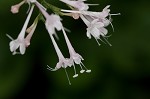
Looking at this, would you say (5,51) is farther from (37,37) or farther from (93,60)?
(93,60)

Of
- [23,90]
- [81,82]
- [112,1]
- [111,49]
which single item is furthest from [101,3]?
[23,90]

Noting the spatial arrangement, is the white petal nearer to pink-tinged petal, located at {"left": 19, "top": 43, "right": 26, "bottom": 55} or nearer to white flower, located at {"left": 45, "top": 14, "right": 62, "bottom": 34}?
pink-tinged petal, located at {"left": 19, "top": 43, "right": 26, "bottom": 55}

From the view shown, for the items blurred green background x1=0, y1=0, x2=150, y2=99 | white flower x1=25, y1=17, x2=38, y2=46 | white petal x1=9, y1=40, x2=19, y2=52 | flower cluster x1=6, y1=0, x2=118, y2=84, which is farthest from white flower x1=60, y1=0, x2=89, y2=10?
blurred green background x1=0, y1=0, x2=150, y2=99

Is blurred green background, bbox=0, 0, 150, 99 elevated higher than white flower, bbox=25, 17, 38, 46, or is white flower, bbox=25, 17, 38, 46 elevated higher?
white flower, bbox=25, 17, 38, 46

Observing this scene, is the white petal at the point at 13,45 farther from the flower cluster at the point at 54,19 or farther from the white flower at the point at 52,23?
the white flower at the point at 52,23

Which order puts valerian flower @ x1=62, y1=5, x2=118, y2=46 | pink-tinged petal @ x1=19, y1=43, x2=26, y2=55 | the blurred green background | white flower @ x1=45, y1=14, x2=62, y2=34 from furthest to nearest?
the blurred green background < valerian flower @ x1=62, y1=5, x2=118, y2=46 < pink-tinged petal @ x1=19, y1=43, x2=26, y2=55 < white flower @ x1=45, y1=14, x2=62, y2=34

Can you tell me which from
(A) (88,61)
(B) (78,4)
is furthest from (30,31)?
(A) (88,61)

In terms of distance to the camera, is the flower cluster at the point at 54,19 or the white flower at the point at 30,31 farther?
the white flower at the point at 30,31

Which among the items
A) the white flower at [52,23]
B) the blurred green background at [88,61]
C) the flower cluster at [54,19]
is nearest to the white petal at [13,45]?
the flower cluster at [54,19]
